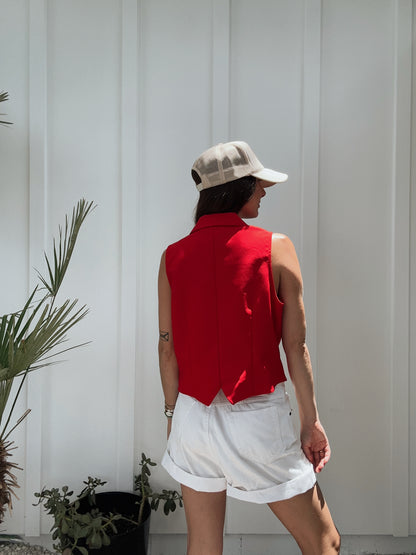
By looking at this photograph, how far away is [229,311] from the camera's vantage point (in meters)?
1.44

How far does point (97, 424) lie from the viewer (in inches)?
96.6

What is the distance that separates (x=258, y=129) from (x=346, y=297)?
88 centimetres

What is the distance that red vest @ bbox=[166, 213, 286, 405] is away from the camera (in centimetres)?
143

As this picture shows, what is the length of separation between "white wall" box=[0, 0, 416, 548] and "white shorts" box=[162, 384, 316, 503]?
1.02m

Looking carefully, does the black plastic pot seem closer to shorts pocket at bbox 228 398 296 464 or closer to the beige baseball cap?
shorts pocket at bbox 228 398 296 464

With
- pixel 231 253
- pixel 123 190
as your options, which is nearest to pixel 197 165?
pixel 231 253

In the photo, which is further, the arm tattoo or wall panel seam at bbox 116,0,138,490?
wall panel seam at bbox 116,0,138,490

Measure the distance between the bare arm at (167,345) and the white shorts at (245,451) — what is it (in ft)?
0.69

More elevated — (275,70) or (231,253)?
(275,70)

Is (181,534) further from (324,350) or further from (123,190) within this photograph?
(123,190)

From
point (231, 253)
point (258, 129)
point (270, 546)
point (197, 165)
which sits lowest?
point (270, 546)

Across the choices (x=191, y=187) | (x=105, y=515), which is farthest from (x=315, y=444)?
(x=191, y=187)

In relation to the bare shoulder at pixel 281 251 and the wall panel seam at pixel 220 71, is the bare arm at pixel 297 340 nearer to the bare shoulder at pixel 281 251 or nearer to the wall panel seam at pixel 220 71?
the bare shoulder at pixel 281 251

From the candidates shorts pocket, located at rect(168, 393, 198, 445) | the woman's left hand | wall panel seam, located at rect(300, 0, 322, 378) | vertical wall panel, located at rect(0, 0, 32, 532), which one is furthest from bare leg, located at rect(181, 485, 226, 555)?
→ vertical wall panel, located at rect(0, 0, 32, 532)
